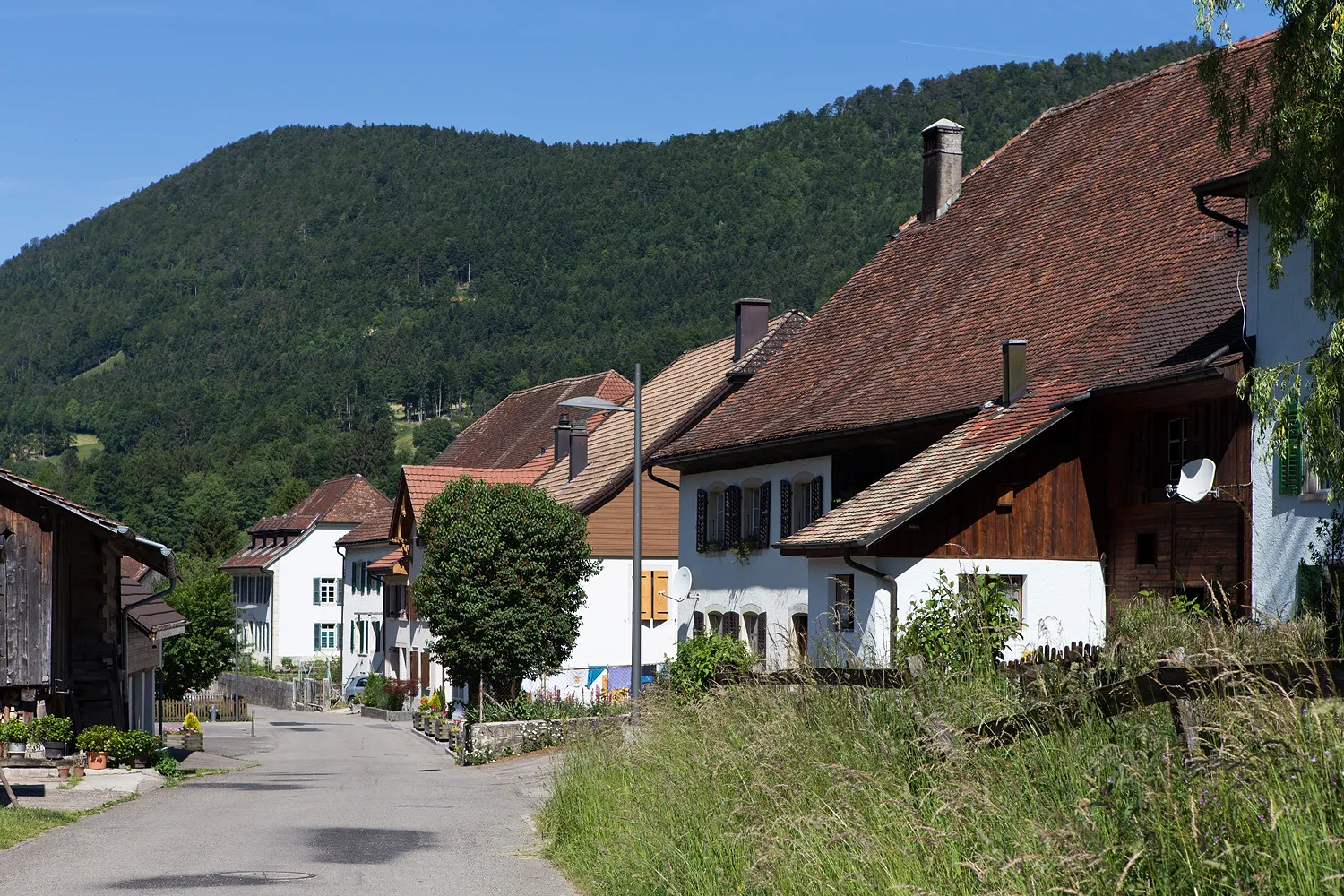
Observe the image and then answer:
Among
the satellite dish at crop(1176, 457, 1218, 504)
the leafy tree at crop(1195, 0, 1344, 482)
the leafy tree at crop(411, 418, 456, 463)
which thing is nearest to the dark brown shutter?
the satellite dish at crop(1176, 457, 1218, 504)

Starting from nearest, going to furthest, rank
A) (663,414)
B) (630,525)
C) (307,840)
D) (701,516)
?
(307,840), (701,516), (630,525), (663,414)

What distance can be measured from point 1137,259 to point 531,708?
58.0 feet

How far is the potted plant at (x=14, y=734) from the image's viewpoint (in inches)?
945

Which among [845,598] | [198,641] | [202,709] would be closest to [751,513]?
[845,598]

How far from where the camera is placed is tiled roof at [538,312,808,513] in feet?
136

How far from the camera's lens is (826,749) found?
1006cm

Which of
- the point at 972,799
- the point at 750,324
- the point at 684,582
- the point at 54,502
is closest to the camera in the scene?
the point at 972,799

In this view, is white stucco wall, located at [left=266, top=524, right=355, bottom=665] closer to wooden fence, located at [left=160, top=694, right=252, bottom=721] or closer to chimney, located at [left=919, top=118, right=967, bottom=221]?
wooden fence, located at [left=160, top=694, right=252, bottom=721]

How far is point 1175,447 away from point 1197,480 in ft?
6.60

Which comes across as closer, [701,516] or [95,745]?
[95,745]

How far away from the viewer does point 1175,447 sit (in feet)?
74.3

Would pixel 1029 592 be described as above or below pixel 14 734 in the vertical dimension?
above

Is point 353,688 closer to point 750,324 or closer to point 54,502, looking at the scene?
point 750,324

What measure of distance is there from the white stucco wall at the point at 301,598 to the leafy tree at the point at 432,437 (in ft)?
257
